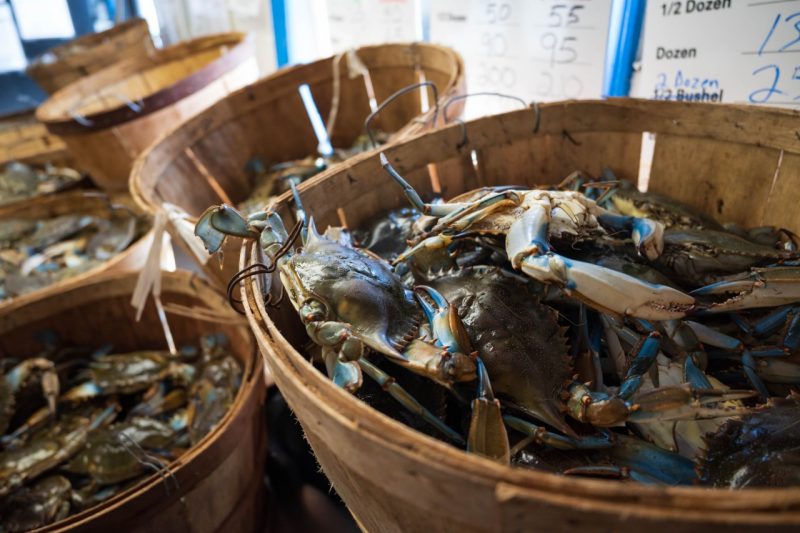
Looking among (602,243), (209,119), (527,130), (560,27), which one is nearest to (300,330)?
(602,243)

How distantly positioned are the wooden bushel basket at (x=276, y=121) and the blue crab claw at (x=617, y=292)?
119 cm

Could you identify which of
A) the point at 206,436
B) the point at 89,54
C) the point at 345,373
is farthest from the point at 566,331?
the point at 89,54

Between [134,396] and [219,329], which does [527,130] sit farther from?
[134,396]

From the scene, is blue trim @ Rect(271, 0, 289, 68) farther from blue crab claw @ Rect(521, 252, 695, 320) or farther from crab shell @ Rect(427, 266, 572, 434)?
blue crab claw @ Rect(521, 252, 695, 320)

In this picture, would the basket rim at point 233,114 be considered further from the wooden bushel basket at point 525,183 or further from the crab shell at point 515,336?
the crab shell at point 515,336

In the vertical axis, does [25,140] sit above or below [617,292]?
below

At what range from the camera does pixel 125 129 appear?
250 centimetres

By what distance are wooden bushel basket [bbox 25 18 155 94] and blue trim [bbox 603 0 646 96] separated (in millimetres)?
2907

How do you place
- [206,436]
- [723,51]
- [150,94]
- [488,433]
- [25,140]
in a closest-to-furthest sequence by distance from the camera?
[488,433] < [206,436] < [723,51] < [150,94] < [25,140]

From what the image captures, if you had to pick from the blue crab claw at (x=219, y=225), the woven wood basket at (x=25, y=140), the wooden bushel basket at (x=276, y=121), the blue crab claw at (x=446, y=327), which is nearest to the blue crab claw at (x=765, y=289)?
the blue crab claw at (x=446, y=327)

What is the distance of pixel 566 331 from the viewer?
3.42ft

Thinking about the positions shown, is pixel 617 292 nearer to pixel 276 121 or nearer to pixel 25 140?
pixel 276 121

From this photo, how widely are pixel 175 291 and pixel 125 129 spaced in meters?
1.07

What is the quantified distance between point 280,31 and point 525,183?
9.25ft
